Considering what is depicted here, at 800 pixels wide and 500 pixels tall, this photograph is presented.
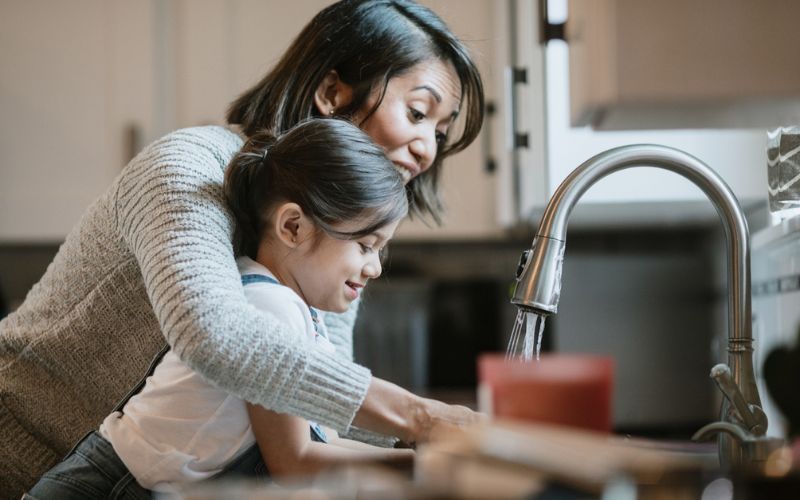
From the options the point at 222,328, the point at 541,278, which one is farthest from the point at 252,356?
the point at 541,278

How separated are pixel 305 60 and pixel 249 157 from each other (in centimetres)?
29

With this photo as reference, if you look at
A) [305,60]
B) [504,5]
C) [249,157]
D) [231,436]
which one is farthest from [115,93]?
[231,436]

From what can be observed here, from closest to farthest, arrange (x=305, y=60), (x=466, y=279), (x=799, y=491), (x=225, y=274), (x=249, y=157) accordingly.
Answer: (x=799, y=491) → (x=225, y=274) → (x=249, y=157) → (x=305, y=60) → (x=466, y=279)

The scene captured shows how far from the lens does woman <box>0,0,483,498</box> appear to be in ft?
2.87

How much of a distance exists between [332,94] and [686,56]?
1.93 ft

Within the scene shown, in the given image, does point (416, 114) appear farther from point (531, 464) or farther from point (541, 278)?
point (531, 464)

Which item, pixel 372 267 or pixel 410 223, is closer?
pixel 372 267

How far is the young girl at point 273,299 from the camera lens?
993 mm

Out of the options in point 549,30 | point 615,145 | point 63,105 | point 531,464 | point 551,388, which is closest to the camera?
point 531,464

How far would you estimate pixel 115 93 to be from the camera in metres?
2.83

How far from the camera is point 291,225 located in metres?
1.14

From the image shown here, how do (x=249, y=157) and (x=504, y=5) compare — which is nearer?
(x=249, y=157)

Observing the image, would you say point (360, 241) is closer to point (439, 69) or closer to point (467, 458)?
point (439, 69)

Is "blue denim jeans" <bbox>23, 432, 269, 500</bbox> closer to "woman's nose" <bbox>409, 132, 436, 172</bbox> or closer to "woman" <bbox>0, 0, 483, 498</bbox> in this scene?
"woman" <bbox>0, 0, 483, 498</bbox>
